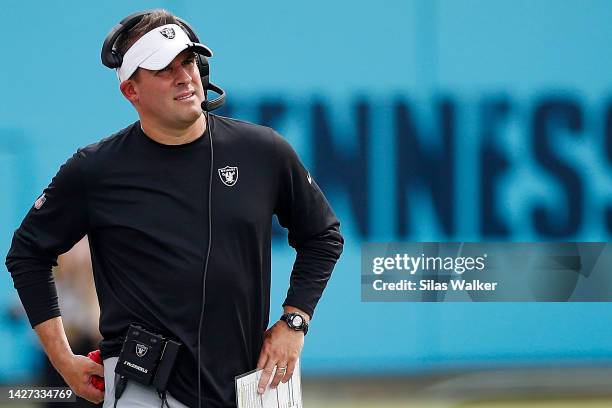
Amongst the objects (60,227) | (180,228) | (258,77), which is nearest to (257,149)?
(180,228)

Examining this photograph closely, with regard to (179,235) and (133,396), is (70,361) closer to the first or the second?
(133,396)

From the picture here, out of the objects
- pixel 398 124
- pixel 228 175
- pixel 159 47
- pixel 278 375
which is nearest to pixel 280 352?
pixel 278 375

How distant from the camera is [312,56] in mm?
4207

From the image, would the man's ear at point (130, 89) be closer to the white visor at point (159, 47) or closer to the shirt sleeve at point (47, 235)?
the white visor at point (159, 47)

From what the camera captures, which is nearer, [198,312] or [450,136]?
[198,312]

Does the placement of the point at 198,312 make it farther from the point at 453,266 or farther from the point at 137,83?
the point at 453,266

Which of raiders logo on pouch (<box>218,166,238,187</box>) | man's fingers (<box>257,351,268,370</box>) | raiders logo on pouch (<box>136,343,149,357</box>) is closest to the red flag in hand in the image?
raiders logo on pouch (<box>136,343,149,357</box>)

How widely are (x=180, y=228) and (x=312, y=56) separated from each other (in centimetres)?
188

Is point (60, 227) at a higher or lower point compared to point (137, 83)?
lower

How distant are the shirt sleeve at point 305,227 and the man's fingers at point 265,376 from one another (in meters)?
0.17

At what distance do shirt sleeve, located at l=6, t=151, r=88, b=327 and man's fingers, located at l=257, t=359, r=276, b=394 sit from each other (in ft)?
1.68

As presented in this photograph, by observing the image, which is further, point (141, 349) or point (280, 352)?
point (280, 352)

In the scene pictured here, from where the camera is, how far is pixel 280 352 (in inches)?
101

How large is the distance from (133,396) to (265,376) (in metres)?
0.29
